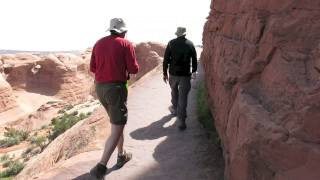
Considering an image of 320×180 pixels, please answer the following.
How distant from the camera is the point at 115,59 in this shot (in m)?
6.19

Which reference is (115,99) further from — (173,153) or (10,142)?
(10,142)

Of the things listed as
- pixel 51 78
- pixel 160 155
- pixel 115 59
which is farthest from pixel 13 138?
pixel 115 59

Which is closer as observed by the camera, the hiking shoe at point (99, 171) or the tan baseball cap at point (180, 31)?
the hiking shoe at point (99, 171)

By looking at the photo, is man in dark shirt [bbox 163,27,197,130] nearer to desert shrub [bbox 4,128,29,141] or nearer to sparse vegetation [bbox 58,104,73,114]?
desert shrub [bbox 4,128,29,141]

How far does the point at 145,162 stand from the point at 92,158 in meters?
0.94

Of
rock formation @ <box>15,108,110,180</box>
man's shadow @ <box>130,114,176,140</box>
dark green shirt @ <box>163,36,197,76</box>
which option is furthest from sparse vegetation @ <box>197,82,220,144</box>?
rock formation @ <box>15,108,110,180</box>

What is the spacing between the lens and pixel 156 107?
35.6 ft

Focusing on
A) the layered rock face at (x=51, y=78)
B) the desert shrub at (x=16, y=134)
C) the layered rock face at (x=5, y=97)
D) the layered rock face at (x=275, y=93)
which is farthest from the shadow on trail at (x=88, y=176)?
the layered rock face at (x=51, y=78)

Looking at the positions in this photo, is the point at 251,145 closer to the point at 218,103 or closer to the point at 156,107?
the point at 218,103

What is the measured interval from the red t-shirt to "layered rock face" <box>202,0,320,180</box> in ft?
4.30

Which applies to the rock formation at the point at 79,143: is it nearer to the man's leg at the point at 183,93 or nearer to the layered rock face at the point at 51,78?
the man's leg at the point at 183,93

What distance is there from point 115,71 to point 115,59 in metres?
0.16

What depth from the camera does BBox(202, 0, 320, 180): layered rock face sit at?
3.92m

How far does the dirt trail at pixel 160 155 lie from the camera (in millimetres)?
6797
